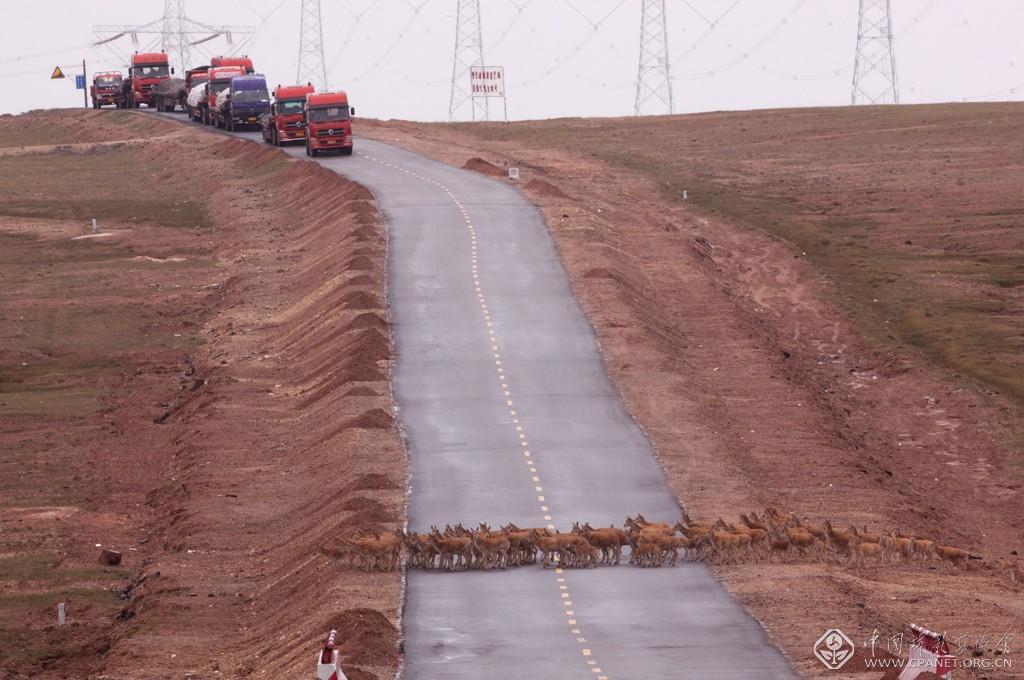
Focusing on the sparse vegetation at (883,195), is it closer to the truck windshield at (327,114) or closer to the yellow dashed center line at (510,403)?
the yellow dashed center line at (510,403)

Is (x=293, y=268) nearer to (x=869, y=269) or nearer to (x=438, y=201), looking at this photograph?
(x=438, y=201)

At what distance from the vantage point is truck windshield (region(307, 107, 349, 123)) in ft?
316

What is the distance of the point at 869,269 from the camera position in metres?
75.6

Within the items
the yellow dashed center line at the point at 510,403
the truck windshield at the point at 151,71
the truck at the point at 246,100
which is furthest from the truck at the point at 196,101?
the yellow dashed center line at the point at 510,403

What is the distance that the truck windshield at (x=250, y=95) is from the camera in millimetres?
114062

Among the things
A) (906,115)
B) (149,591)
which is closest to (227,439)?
(149,591)

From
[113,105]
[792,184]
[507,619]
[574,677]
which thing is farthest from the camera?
[113,105]

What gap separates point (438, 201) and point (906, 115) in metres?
51.8

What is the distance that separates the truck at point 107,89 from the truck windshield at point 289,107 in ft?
158

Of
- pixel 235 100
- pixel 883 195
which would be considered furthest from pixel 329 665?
pixel 235 100

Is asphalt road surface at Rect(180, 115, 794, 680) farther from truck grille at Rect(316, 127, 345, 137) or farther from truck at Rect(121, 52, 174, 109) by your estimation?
truck at Rect(121, 52, 174, 109)

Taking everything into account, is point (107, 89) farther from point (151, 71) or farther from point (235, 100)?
point (235, 100)

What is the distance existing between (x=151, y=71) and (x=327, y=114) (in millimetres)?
49549

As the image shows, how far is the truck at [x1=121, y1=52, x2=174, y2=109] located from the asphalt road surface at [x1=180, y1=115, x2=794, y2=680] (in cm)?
6603
